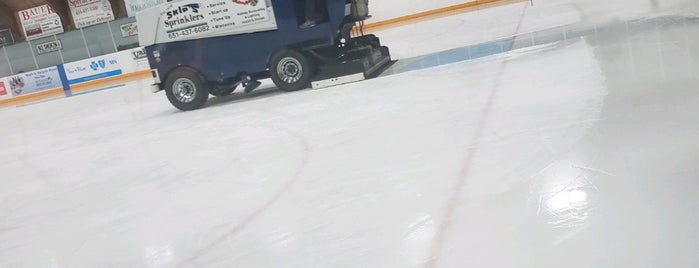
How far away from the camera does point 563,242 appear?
2398mm

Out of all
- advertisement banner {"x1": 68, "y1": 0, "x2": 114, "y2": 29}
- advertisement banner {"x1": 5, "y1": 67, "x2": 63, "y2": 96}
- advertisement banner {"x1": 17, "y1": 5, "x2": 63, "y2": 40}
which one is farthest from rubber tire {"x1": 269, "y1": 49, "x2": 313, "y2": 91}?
advertisement banner {"x1": 17, "y1": 5, "x2": 63, "y2": 40}

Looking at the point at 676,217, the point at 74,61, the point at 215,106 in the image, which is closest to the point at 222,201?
the point at 676,217

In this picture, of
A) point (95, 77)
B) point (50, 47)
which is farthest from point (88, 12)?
point (95, 77)

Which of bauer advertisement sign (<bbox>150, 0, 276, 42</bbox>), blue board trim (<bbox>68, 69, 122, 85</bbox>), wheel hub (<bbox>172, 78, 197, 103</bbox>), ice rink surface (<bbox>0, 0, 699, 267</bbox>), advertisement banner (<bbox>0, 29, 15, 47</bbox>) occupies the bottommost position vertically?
blue board trim (<bbox>68, 69, 122, 85</bbox>)

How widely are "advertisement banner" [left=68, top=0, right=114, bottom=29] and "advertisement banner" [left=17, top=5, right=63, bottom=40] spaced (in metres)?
0.65

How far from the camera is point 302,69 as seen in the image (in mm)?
8109

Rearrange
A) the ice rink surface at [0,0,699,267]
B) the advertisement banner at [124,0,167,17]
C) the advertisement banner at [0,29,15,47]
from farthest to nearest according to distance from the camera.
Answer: the advertisement banner at [0,29,15,47]
the advertisement banner at [124,0,167,17]
the ice rink surface at [0,0,699,267]

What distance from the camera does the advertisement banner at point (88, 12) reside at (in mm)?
22312

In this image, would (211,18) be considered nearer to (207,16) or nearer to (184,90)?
(207,16)

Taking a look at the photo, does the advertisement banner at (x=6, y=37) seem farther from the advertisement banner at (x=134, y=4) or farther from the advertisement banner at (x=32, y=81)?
the advertisement banner at (x=134, y=4)

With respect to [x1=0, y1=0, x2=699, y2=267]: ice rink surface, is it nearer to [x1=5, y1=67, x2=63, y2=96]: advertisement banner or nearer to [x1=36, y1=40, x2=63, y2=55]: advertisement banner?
[x1=5, y1=67, x2=63, y2=96]: advertisement banner

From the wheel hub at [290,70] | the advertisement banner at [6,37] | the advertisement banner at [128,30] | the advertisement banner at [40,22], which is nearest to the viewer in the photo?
the wheel hub at [290,70]

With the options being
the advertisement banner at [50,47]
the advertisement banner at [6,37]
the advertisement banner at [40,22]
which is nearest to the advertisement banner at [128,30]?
the advertisement banner at [50,47]

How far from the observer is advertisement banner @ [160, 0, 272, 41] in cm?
796
